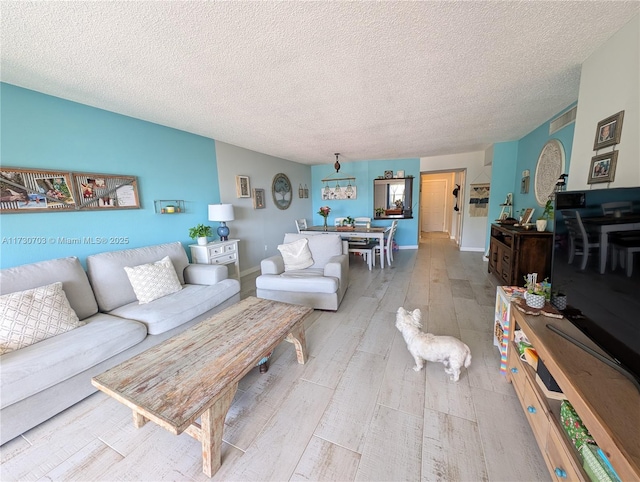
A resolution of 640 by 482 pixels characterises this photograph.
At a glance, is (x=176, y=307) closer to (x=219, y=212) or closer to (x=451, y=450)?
(x=219, y=212)

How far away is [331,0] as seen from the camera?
46.6 inches

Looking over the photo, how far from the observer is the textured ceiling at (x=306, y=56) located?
1261 mm

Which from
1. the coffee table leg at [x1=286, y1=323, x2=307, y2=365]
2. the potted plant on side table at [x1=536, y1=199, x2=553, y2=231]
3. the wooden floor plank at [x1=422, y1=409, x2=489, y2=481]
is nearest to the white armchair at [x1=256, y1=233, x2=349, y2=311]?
the coffee table leg at [x1=286, y1=323, x2=307, y2=365]

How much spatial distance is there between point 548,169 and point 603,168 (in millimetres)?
1911

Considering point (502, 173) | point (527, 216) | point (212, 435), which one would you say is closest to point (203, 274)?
point (212, 435)

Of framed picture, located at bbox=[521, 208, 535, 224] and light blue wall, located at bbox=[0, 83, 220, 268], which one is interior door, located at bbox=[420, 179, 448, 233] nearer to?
framed picture, located at bbox=[521, 208, 535, 224]

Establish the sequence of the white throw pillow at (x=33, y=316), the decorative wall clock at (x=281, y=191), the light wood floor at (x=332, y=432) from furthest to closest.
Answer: the decorative wall clock at (x=281, y=191) → the white throw pillow at (x=33, y=316) → the light wood floor at (x=332, y=432)

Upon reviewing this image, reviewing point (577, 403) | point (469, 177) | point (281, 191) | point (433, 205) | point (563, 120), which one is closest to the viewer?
point (577, 403)

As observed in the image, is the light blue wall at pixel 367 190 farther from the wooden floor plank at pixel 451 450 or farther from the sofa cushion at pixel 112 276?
the wooden floor plank at pixel 451 450

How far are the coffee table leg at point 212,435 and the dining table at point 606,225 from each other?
1791mm

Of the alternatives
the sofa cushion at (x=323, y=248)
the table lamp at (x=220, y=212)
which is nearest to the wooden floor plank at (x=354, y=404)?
the sofa cushion at (x=323, y=248)

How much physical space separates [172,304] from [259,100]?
6.78 ft

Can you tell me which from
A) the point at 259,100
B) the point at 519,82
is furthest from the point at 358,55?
the point at 519,82

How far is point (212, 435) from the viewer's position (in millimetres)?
1162
